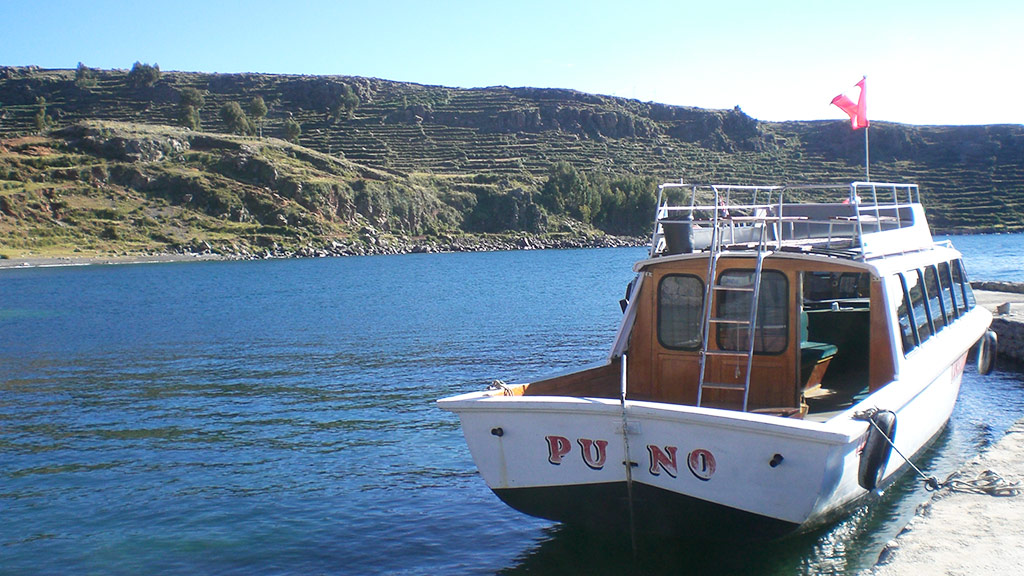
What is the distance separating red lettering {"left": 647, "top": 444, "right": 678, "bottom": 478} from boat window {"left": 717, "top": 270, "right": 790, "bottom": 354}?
80.9 inches

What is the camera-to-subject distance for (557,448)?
7895 millimetres

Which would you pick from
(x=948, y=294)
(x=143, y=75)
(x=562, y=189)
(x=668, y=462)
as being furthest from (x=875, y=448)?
(x=143, y=75)

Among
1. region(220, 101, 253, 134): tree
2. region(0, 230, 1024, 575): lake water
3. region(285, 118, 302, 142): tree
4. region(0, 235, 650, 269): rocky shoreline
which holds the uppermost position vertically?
region(220, 101, 253, 134): tree

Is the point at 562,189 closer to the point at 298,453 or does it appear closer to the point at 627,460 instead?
the point at 298,453

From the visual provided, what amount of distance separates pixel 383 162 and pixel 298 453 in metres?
115

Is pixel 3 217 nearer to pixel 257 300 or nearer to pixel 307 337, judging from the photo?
pixel 257 300

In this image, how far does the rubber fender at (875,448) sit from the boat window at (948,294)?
5.33 m

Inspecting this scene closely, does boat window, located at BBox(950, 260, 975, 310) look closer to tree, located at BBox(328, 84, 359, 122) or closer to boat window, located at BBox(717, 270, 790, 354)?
boat window, located at BBox(717, 270, 790, 354)

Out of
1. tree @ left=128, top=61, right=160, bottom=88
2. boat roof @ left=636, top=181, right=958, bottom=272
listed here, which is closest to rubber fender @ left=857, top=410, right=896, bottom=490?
boat roof @ left=636, top=181, right=958, bottom=272

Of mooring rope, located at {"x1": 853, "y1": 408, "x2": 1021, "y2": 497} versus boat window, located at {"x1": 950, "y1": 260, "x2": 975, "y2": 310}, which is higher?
boat window, located at {"x1": 950, "y1": 260, "x2": 975, "y2": 310}

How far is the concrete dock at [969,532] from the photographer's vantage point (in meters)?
6.47

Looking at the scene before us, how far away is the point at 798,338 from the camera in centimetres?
909

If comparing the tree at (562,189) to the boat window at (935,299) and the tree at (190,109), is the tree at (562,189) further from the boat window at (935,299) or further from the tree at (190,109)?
the boat window at (935,299)

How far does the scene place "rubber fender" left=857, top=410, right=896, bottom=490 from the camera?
25.5 feet
